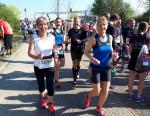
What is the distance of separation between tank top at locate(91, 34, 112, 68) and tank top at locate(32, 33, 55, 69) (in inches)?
33.7

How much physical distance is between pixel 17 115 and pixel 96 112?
5.09 ft

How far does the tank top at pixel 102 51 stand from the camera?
259 inches

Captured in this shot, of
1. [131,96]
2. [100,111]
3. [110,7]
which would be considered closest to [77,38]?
[131,96]

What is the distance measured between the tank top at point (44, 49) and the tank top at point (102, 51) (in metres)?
0.86

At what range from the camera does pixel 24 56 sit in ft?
55.1

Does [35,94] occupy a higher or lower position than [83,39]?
lower

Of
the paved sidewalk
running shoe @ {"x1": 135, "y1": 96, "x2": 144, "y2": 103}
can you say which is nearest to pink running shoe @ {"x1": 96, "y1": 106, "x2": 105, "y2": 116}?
the paved sidewalk

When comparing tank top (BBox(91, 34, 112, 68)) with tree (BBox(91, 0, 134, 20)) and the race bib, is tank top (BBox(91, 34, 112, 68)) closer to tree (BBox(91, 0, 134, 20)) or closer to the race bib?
the race bib

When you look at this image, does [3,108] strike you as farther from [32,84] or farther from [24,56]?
[24,56]

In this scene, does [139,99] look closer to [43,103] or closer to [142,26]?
[142,26]

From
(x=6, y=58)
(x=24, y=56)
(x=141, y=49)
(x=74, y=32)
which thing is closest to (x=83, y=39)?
(x=74, y=32)

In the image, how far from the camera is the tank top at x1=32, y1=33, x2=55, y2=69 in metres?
6.73

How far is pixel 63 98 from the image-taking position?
8242mm

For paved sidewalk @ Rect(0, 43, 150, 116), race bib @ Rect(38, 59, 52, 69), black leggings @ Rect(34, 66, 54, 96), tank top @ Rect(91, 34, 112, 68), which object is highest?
tank top @ Rect(91, 34, 112, 68)
